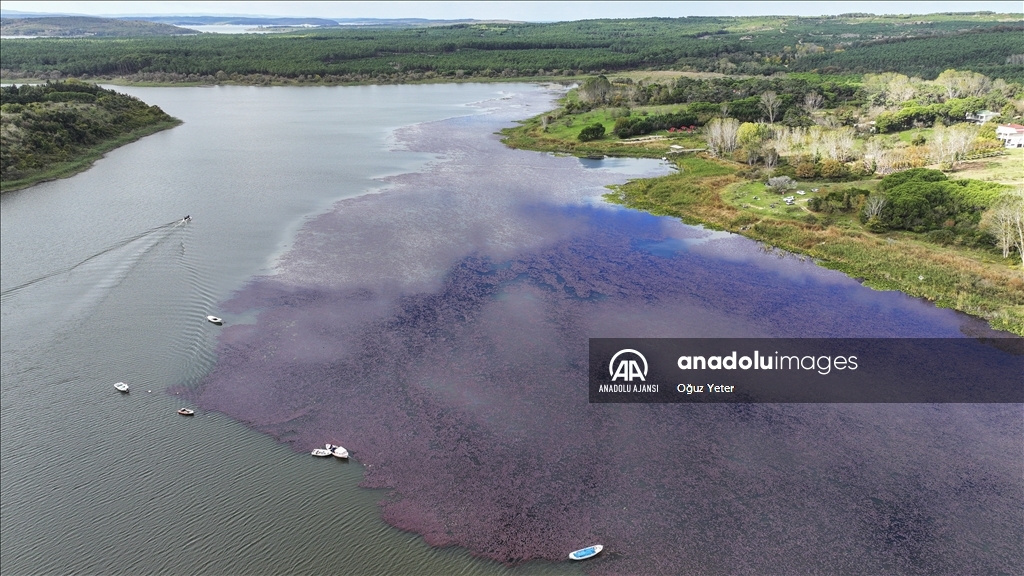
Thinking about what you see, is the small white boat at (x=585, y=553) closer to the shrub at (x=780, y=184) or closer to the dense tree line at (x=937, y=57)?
the shrub at (x=780, y=184)

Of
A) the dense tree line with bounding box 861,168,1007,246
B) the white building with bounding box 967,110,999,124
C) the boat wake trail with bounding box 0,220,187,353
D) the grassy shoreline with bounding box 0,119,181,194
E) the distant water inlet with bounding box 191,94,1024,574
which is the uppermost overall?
the white building with bounding box 967,110,999,124

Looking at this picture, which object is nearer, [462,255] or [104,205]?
[462,255]

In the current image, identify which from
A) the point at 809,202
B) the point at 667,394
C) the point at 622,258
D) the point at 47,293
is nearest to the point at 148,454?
the point at 47,293

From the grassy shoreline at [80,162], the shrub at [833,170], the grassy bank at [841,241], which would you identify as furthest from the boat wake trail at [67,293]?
the shrub at [833,170]

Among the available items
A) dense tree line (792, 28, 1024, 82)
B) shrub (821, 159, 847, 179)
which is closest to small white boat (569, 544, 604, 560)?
shrub (821, 159, 847, 179)

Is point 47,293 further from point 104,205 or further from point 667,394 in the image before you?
point 667,394

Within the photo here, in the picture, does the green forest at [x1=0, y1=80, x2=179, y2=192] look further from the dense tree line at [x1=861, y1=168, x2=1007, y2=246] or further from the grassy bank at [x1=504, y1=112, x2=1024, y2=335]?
the dense tree line at [x1=861, y1=168, x2=1007, y2=246]

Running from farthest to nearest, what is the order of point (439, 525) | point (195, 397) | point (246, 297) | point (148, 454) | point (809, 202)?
point (809, 202) → point (246, 297) → point (195, 397) → point (148, 454) → point (439, 525)
